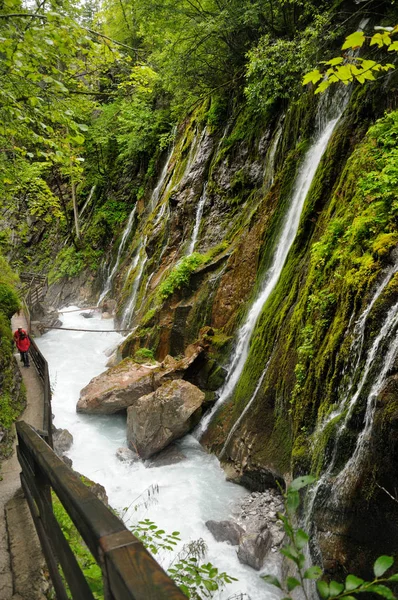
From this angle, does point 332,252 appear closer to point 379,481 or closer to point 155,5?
point 379,481

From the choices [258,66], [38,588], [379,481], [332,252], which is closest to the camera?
[38,588]

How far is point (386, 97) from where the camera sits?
7.27 metres

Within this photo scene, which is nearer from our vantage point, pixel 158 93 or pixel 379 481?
pixel 379 481

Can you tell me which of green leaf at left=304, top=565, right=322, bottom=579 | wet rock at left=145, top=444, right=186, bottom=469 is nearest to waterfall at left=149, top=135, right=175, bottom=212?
wet rock at left=145, top=444, right=186, bottom=469

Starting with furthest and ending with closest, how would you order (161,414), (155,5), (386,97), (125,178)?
(125,178)
(155,5)
(161,414)
(386,97)

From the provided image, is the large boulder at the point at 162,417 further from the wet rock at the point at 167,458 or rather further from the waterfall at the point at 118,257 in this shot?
the waterfall at the point at 118,257

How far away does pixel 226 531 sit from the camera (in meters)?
6.32

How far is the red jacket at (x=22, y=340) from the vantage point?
425 inches

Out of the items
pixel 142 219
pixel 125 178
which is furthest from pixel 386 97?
pixel 125 178

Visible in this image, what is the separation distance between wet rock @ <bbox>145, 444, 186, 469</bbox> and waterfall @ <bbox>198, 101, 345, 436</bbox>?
0.81 metres

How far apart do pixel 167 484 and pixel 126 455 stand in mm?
1387

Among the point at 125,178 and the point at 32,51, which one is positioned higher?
the point at 125,178

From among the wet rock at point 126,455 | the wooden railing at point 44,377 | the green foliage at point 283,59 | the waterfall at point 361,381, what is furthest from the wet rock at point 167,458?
the green foliage at point 283,59

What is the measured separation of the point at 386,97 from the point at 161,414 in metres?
7.94
